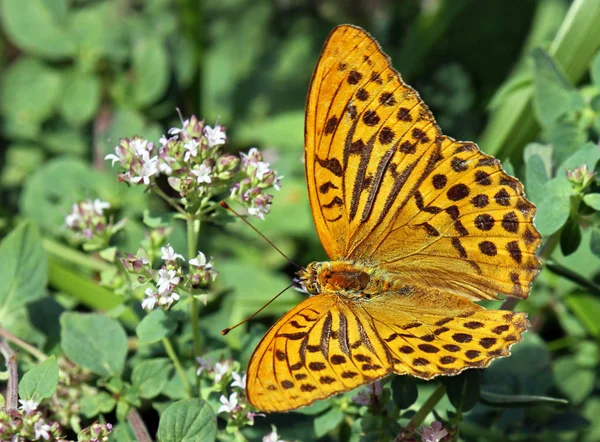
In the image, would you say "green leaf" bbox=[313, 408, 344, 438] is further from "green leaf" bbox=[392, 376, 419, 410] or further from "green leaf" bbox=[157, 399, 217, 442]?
"green leaf" bbox=[157, 399, 217, 442]

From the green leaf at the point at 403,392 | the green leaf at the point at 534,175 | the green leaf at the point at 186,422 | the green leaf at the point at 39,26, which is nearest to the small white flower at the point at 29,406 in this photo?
the green leaf at the point at 186,422

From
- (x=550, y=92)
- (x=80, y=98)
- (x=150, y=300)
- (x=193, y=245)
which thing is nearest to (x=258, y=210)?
(x=193, y=245)

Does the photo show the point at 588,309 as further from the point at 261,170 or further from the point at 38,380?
the point at 38,380

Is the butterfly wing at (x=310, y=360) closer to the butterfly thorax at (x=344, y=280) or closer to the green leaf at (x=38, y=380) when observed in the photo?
the butterfly thorax at (x=344, y=280)

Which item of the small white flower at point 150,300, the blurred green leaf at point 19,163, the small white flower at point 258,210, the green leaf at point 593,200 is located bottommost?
the small white flower at point 150,300

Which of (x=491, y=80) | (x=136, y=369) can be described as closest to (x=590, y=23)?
(x=491, y=80)

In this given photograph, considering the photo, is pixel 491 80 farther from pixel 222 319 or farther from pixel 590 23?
pixel 222 319

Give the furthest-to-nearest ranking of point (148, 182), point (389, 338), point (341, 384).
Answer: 1. point (148, 182)
2. point (389, 338)
3. point (341, 384)
